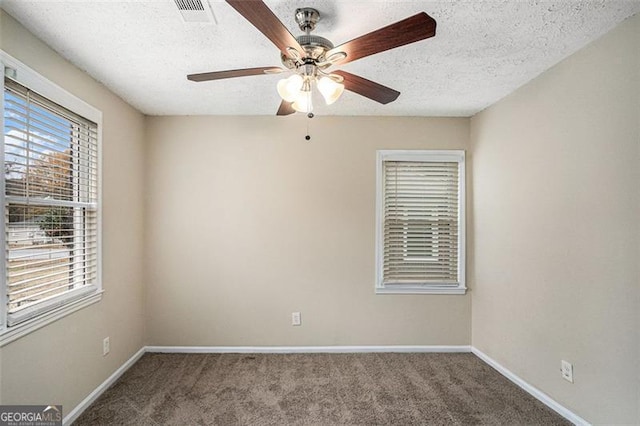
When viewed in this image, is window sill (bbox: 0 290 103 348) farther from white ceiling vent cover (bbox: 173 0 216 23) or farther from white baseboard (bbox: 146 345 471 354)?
white ceiling vent cover (bbox: 173 0 216 23)

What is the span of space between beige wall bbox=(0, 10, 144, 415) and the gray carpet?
1.00 ft

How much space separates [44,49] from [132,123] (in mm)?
1051

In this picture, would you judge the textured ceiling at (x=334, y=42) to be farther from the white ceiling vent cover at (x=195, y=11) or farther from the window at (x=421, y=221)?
the window at (x=421, y=221)

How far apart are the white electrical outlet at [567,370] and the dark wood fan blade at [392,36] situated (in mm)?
2302

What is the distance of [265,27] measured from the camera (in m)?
1.24

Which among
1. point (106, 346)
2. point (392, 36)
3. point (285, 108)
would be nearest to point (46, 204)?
point (106, 346)

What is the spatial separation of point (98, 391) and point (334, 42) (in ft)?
9.98

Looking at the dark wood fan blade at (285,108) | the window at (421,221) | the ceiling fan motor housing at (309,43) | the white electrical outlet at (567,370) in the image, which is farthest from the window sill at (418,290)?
the ceiling fan motor housing at (309,43)

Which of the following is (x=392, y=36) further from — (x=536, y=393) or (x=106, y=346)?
(x=106, y=346)

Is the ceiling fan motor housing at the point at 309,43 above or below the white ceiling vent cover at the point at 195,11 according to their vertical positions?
below

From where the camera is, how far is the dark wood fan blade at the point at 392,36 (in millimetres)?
1170

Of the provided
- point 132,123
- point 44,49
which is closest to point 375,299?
point 132,123

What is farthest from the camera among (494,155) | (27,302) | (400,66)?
(494,155)

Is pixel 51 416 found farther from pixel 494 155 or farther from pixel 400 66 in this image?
pixel 494 155
